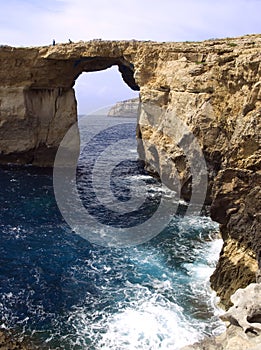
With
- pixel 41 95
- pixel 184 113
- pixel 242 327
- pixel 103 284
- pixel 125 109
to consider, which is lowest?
pixel 125 109

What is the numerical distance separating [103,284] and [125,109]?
6025 inches

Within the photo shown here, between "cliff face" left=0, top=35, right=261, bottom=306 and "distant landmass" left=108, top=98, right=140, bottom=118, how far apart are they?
10553cm

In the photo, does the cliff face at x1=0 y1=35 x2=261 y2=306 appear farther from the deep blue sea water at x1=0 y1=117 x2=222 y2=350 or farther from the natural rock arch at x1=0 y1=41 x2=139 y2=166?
the deep blue sea water at x1=0 y1=117 x2=222 y2=350

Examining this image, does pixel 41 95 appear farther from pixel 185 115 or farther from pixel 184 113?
pixel 185 115

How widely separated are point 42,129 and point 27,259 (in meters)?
26.3

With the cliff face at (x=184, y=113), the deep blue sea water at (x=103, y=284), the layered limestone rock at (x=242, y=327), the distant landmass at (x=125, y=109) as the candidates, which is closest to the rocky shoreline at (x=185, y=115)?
the cliff face at (x=184, y=113)

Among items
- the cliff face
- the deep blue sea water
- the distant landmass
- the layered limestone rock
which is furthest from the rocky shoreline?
the distant landmass

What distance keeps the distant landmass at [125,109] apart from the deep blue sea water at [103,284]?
132 m

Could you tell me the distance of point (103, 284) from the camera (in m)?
22.6

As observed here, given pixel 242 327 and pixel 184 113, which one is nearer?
pixel 242 327

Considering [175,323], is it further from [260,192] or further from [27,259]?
[27,259]

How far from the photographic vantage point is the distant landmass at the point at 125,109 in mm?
163250

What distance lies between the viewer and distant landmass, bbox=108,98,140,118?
163250 millimetres

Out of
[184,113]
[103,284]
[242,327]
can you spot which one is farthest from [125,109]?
[242,327]
